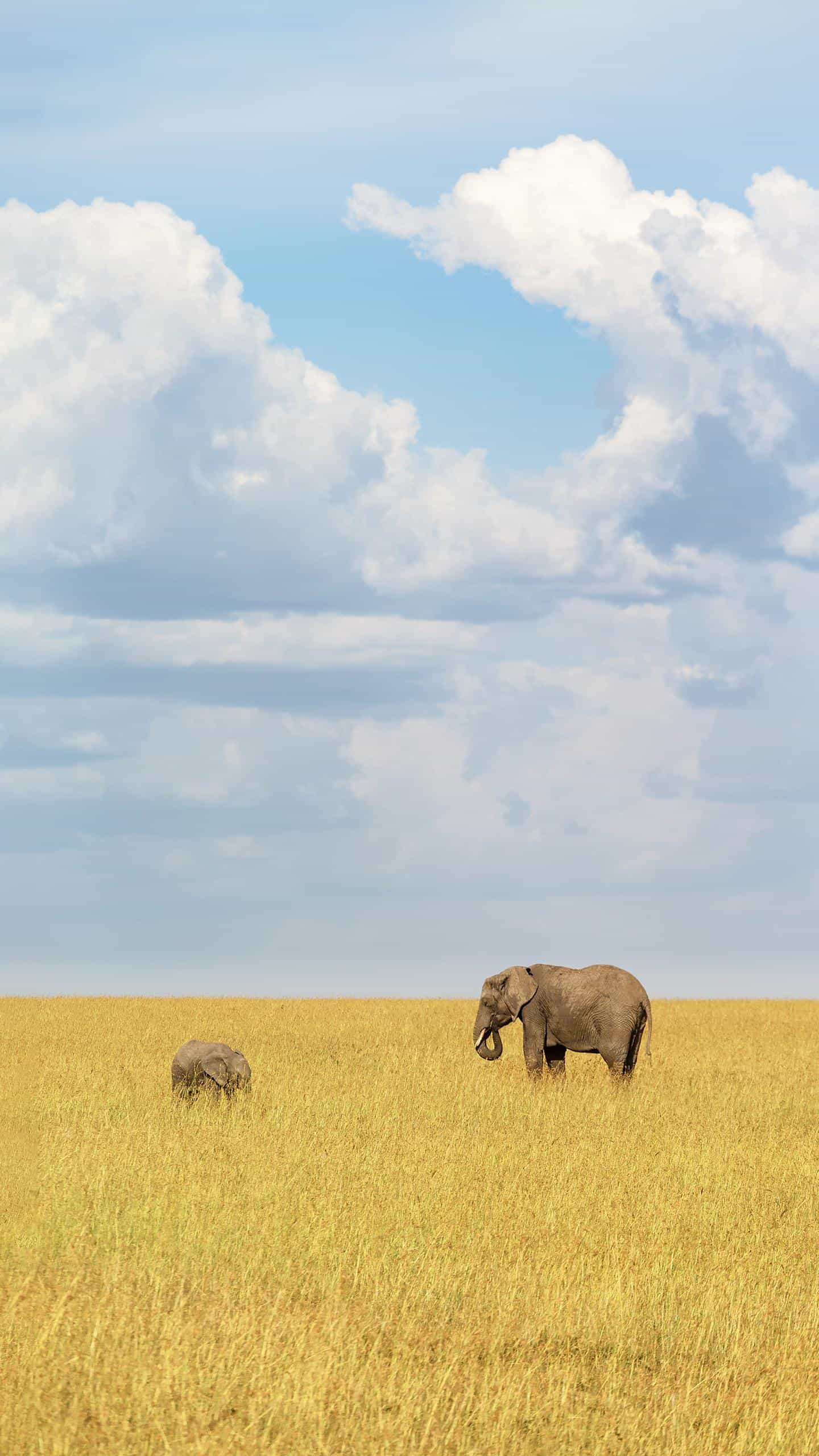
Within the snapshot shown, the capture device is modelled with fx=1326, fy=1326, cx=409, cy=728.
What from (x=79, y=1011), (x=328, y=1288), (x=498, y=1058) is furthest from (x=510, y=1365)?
(x=79, y=1011)

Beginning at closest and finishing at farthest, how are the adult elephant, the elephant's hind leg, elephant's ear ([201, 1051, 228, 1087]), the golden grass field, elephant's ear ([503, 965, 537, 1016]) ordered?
the golden grass field < elephant's ear ([201, 1051, 228, 1087]) < the adult elephant < elephant's ear ([503, 965, 537, 1016]) < the elephant's hind leg

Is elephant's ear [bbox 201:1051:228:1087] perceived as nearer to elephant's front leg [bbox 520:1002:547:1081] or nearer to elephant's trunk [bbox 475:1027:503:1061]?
elephant's trunk [bbox 475:1027:503:1061]

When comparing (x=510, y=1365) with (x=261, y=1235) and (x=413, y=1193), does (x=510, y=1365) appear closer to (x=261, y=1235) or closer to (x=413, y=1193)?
(x=261, y=1235)

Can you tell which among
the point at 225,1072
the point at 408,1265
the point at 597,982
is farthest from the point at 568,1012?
the point at 408,1265

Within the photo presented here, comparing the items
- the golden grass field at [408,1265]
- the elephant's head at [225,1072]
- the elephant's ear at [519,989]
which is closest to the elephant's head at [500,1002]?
the elephant's ear at [519,989]

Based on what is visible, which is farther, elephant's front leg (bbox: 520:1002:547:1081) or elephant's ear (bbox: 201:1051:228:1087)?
elephant's front leg (bbox: 520:1002:547:1081)

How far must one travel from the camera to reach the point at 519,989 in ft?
69.3

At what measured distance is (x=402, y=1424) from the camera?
7238mm

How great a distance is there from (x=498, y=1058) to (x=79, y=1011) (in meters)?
14.0

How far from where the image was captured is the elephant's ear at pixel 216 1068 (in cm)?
1764

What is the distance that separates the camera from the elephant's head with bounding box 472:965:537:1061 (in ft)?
69.3

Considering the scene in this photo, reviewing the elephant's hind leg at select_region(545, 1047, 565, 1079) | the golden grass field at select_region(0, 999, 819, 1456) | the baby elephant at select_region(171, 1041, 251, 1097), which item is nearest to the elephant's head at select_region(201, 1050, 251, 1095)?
the baby elephant at select_region(171, 1041, 251, 1097)

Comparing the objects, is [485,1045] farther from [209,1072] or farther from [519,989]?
[209,1072]

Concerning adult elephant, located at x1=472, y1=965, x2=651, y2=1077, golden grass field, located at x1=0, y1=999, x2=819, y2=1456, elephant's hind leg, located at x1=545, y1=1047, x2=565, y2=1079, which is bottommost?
golden grass field, located at x1=0, y1=999, x2=819, y2=1456
